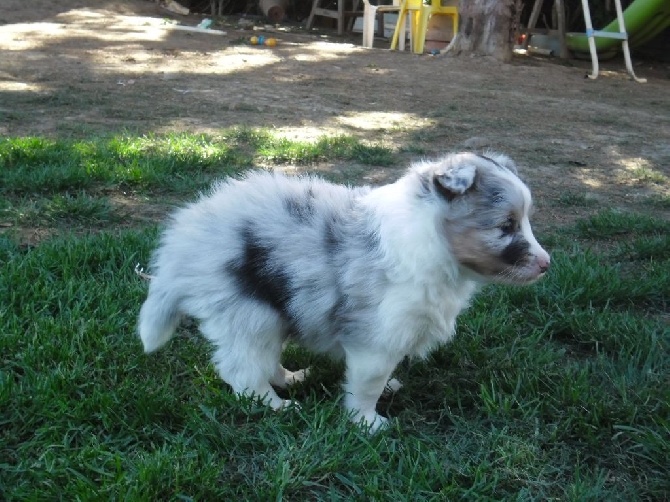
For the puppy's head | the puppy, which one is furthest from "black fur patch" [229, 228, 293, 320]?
the puppy's head

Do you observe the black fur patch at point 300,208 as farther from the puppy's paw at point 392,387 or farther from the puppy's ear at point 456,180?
the puppy's paw at point 392,387

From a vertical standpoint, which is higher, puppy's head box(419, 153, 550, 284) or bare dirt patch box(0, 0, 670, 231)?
puppy's head box(419, 153, 550, 284)

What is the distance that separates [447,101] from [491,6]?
4.06m

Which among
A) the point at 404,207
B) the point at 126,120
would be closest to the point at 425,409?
the point at 404,207

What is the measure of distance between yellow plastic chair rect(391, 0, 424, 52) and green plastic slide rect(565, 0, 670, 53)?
10.9 feet

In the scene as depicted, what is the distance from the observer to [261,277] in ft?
9.77

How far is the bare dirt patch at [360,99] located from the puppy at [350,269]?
1.63 meters

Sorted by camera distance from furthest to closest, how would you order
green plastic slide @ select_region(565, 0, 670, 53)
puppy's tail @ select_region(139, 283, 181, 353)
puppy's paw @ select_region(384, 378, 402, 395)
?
1. green plastic slide @ select_region(565, 0, 670, 53)
2. puppy's paw @ select_region(384, 378, 402, 395)
3. puppy's tail @ select_region(139, 283, 181, 353)

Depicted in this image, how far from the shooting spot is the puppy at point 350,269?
288cm

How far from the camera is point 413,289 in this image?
286 cm

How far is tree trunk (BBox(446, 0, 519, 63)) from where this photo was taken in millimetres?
12938

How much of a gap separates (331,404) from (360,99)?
714cm

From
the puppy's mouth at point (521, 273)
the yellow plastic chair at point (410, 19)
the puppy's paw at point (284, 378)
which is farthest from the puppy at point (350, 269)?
the yellow plastic chair at point (410, 19)

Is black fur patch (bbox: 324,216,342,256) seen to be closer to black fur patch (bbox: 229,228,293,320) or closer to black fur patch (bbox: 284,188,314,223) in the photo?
black fur patch (bbox: 284,188,314,223)
